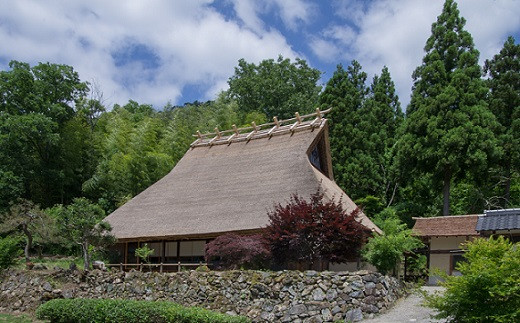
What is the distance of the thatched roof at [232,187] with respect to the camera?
23.8 meters

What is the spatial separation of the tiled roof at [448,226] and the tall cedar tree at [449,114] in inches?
156

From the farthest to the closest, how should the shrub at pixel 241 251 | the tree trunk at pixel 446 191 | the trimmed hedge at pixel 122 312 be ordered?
1. the tree trunk at pixel 446 191
2. the shrub at pixel 241 251
3. the trimmed hedge at pixel 122 312

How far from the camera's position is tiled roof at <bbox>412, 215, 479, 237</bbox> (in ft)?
80.7

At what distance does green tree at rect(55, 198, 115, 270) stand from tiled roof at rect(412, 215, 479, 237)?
13.4 meters

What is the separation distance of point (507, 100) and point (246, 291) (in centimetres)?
2139

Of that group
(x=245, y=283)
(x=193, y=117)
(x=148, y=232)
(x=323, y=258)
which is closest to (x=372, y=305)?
(x=323, y=258)

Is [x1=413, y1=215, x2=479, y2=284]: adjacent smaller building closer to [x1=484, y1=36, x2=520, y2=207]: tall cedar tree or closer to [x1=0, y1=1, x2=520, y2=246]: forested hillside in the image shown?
[x1=0, y1=1, x2=520, y2=246]: forested hillside

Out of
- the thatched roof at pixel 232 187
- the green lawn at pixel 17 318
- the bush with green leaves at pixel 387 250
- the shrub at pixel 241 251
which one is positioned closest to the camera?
the bush with green leaves at pixel 387 250

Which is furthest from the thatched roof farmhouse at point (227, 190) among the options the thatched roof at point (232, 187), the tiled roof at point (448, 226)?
the tiled roof at point (448, 226)

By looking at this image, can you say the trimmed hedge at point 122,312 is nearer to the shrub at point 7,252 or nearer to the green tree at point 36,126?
the shrub at point 7,252

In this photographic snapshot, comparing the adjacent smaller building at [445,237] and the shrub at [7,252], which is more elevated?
the adjacent smaller building at [445,237]

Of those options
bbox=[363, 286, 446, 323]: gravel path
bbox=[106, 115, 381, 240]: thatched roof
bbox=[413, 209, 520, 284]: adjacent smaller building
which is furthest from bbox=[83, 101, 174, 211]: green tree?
bbox=[363, 286, 446, 323]: gravel path

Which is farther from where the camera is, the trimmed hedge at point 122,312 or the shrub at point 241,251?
the shrub at point 241,251

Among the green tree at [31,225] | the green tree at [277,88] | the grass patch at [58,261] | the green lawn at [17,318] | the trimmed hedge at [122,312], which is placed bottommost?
the green lawn at [17,318]
